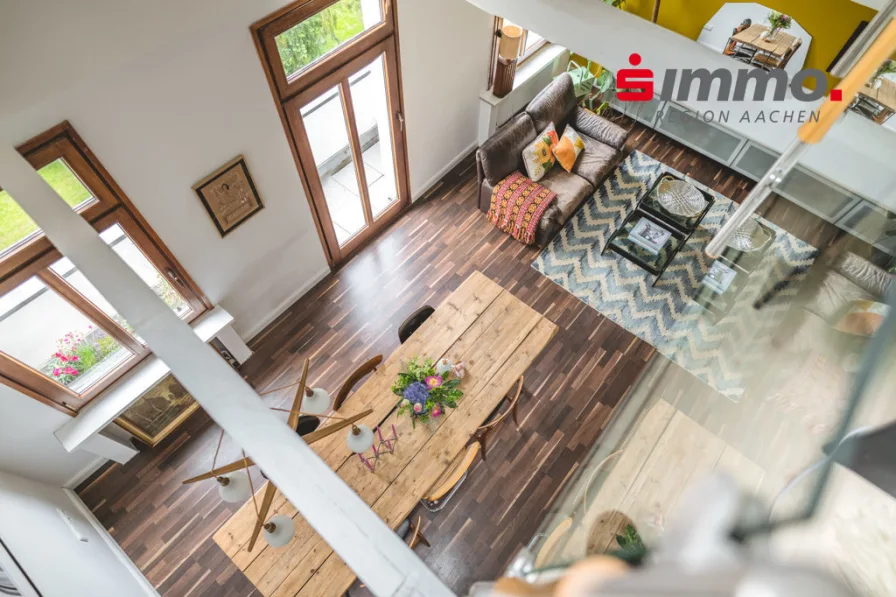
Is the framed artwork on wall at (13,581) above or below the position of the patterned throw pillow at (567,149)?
above

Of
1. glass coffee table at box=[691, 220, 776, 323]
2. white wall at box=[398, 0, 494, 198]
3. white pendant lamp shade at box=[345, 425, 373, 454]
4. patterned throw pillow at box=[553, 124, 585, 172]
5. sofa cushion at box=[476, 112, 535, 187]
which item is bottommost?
glass coffee table at box=[691, 220, 776, 323]

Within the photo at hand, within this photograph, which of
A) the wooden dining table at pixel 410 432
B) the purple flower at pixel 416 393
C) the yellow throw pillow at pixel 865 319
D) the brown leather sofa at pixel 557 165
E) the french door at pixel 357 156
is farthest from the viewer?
Answer: the brown leather sofa at pixel 557 165

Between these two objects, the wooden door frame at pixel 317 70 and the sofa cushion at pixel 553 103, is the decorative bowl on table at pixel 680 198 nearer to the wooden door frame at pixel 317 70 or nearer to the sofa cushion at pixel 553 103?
the sofa cushion at pixel 553 103

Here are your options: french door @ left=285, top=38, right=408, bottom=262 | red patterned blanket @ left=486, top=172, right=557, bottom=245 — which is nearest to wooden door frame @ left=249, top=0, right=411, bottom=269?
french door @ left=285, top=38, right=408, bottom=262

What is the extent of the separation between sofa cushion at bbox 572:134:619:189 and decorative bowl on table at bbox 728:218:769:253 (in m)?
1.55

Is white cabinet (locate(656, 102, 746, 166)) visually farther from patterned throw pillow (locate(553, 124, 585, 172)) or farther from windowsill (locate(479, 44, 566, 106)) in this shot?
windowsill (locate(479, 44, 566, 106))

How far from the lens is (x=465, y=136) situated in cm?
610

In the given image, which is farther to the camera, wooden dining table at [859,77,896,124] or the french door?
the french door

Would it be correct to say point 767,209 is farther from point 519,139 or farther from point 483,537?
point 483,537

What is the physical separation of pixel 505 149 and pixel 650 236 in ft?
5.82

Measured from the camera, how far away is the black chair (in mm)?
4230

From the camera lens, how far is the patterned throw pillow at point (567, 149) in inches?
224

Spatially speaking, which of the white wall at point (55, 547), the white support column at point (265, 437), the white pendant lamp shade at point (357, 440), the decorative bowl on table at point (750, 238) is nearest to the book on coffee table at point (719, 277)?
the decorative bowl on table at point (750, 238)

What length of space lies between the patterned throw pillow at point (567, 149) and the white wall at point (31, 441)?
5153 mm
